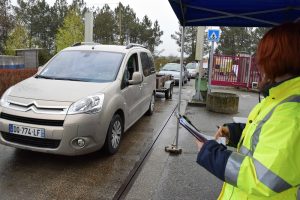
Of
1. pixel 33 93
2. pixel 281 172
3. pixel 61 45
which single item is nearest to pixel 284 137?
pixel 281 172

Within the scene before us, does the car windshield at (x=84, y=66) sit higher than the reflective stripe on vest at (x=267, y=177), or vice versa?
the car windshield at (x=84, y=66)

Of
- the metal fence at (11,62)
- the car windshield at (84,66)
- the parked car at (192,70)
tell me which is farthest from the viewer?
the parked car at (192,70)

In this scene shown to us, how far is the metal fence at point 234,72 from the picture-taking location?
699 inches

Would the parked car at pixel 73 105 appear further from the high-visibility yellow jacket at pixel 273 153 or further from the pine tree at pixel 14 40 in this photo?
the pine tree at pixel 14 40

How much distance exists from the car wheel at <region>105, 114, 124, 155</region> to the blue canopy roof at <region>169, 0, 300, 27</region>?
186 centimetres

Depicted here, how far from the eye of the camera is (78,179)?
4449mm

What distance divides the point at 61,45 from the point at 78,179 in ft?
119

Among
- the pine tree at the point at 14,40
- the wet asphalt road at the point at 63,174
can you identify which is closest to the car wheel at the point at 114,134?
the wet asphalt road at the point at 63,174

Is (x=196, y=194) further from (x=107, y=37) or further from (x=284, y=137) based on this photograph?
(x=107, y=37)

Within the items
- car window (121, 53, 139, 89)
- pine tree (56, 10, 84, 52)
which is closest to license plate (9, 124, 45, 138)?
car window (121, 53, 139, 89)

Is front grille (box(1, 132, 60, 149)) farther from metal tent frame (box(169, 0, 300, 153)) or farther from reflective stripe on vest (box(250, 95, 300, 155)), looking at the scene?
reflective stripe on vest (box(250, 95, 300, 155))

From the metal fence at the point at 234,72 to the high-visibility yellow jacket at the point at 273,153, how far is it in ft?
54.8

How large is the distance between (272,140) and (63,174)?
3.74 m

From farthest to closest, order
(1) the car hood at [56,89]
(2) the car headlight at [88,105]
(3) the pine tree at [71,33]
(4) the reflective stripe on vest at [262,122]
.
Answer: (3) the pine tree at [71,33] → (1) the car hood at [56,89] → (2) the car headlight at [88,105] → (4) the reflective stripe on vest at [262,122]
